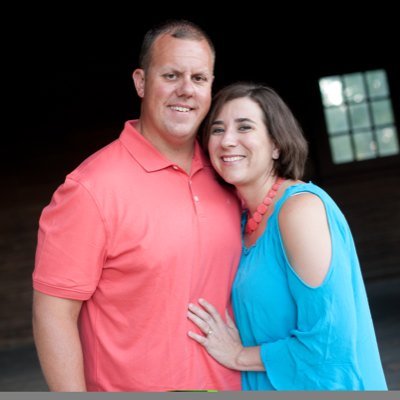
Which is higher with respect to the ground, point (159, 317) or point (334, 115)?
point (334, 115)

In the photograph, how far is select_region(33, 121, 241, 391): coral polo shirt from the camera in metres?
2.00

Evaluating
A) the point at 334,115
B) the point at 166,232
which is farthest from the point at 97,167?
the point at 334,115

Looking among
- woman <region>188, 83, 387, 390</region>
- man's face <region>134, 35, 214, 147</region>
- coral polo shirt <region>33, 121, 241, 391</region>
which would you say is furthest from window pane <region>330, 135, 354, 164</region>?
coral polo shirt <region>33, 121, 241, 391</region>

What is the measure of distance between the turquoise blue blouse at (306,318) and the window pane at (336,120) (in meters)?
6.10

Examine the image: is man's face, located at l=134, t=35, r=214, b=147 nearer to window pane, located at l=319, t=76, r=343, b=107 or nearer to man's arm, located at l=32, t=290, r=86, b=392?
man's arm, located at l=32, t=290, r=86, b=392

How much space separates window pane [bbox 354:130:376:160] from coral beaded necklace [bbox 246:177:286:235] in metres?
6.07

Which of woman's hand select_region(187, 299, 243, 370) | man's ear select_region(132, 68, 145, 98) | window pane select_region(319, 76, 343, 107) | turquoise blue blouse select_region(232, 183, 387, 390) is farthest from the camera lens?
window pane select_region(319, 76, 343, 107)

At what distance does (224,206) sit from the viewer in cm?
235

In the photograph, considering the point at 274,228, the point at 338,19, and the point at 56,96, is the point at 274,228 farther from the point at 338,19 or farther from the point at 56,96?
the point at 338,19

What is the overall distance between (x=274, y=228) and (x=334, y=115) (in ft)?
20.4

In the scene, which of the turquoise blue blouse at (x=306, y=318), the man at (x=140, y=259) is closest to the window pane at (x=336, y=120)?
the man at (x=140, y=259)

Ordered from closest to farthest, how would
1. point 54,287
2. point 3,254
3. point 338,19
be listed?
point 54,287 → point 3,254 → point 338,19

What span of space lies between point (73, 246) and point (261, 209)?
0.62 m

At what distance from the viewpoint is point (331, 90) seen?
802 cm
